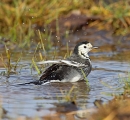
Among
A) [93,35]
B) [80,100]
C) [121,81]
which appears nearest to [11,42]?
[93,35]

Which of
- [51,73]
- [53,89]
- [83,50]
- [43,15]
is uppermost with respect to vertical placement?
[43,15]

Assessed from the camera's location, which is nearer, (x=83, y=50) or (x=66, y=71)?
(x=66, y=71)

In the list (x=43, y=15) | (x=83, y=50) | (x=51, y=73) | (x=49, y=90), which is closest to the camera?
(x=49, y=90)


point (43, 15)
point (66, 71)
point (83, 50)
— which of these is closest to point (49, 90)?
point (66, 71)

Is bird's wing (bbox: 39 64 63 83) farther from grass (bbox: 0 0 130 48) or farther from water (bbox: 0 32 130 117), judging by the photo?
grass (bbox: 0 0 130 48)

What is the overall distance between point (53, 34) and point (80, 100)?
5673 mm

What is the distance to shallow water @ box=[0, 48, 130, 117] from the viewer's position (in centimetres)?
597

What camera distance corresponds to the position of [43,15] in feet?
38.8

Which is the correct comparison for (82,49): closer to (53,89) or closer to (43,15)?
(53,89)

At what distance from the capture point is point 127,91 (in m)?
6.43

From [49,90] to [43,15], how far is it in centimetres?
485

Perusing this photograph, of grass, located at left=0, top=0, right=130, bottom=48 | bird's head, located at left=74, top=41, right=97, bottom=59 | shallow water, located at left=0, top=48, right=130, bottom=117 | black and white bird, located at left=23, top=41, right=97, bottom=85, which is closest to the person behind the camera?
shallow water, located at left=0, top=48, right=130, bottom=117

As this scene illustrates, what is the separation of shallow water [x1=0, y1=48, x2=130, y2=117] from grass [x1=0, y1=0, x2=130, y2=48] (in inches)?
65.1

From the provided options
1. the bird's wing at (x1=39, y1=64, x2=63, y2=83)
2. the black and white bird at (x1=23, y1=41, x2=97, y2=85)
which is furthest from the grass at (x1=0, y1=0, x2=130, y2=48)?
the bird's wing at (x1=39, y1=64, x2=63, y2=83)
